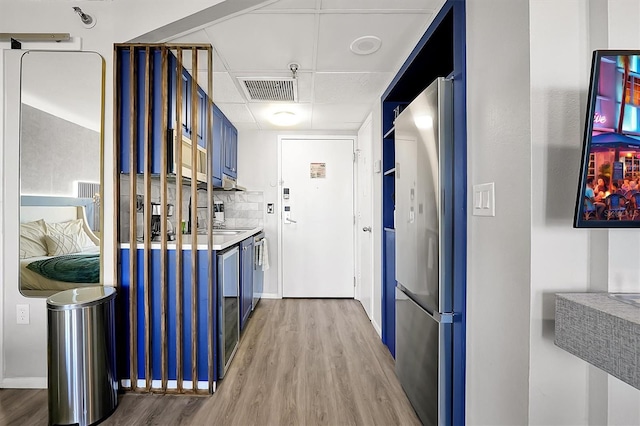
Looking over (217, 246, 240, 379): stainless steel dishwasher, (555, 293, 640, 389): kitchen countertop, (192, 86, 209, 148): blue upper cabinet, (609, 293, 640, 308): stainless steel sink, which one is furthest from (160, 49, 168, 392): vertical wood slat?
(609, 293, 640, 308): stainless steel sink

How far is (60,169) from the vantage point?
6.61 ft

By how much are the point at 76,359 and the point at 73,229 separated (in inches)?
30.7

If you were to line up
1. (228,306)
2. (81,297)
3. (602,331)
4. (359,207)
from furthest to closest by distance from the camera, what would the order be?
(359,207)
(228,306)
(81,297)
(602,331)

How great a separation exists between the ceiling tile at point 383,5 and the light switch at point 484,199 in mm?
991

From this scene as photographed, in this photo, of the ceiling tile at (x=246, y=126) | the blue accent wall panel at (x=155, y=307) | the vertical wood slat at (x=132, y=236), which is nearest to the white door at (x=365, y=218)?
the ceiling tile at (x=246, y=126)

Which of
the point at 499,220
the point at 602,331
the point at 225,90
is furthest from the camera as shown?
the point at 225,90

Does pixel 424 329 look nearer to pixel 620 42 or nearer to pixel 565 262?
pixel 565 262

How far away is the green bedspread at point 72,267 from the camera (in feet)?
6.63

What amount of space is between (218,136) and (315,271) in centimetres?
196

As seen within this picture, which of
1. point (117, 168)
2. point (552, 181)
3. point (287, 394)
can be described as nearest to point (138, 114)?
point (117, 168)

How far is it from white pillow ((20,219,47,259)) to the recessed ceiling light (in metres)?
2.16

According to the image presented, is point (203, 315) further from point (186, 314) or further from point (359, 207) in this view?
point (359, 207)

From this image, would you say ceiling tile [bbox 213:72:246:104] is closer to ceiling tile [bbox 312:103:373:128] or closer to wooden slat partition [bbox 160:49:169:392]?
wooden slat partition [bbox 160:49:169:392]

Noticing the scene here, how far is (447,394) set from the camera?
1.49 metres
